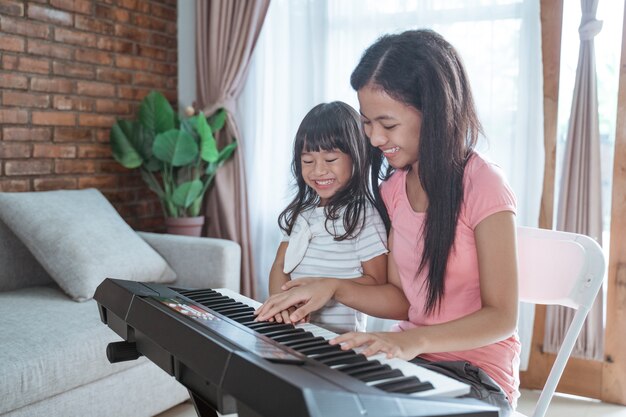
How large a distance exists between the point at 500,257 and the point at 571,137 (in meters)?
1.64

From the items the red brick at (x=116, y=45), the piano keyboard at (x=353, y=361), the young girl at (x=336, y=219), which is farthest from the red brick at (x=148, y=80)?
the piano keyboard at (x=353, y=361)

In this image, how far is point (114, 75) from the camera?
3361 millimetres

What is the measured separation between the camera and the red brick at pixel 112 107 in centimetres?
329

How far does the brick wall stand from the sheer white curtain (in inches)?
24.4

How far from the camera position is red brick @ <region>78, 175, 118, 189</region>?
10.6 feet

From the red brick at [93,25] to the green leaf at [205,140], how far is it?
659 mm

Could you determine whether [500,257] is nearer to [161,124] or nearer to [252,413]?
[252,413]

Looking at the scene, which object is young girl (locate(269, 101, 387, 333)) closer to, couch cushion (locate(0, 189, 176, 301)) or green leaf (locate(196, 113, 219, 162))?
couch cushion (locate(0, 189, 176, 301))

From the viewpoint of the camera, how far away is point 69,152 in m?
3.14

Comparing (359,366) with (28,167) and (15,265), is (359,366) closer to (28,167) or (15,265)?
(15,265)

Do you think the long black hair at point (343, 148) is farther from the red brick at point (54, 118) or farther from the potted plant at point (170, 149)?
the red brick at point (54, 118)

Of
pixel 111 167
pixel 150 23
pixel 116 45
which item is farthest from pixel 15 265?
pixel 150 23

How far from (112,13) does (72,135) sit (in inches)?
27.4

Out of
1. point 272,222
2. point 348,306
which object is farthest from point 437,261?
point 272,222
